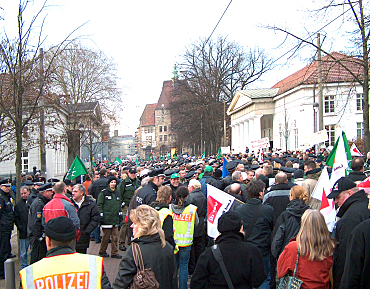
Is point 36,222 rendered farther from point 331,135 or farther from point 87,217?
point 331,135

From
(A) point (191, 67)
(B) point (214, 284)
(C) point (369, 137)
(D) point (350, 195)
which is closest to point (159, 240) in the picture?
(B) point (214, 284)

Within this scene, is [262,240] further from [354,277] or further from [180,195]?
[354,277]

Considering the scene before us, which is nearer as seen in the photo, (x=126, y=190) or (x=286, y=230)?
(x=286, y=230)

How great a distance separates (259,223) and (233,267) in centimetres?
226

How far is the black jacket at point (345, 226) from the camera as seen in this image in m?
3.90

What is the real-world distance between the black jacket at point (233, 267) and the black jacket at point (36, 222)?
411 cm

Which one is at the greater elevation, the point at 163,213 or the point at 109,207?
the point at 163,213

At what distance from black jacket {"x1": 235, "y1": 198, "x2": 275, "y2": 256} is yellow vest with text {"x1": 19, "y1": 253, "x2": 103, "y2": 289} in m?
3.12

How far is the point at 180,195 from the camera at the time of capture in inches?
248

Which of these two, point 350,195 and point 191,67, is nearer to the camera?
point 350,195

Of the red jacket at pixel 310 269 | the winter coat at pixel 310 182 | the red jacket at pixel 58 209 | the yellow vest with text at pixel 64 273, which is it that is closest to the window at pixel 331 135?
the winter coat at pixel 310 182

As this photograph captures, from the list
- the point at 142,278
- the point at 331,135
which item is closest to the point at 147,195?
the point at 142,278

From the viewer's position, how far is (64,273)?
3.15 meters

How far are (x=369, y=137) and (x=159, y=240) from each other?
12.2m
